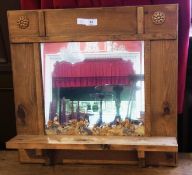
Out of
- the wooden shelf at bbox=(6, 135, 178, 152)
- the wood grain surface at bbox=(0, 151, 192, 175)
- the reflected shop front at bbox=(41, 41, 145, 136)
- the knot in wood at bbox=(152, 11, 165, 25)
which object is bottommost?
the wood grain surface at bbox=(0, 151, 192, 175)

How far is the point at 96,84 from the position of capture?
1.35 metres

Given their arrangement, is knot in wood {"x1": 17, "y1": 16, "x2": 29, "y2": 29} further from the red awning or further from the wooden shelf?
the wooden shelf

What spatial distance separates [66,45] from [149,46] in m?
0.35

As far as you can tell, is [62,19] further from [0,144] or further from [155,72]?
[0,144]

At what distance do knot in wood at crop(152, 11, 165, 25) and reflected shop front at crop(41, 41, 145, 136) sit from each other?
4.4 inches

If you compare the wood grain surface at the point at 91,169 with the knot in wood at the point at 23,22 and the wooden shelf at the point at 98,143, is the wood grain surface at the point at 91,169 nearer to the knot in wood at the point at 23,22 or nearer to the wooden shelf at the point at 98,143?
the wooden shelf at the point at 98,143

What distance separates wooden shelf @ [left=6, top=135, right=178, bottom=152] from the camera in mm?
1218

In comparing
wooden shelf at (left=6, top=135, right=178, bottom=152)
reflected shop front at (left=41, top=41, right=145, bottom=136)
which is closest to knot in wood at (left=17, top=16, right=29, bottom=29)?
reflected shop front at (left=41, top=41, right=145, bottom=136)

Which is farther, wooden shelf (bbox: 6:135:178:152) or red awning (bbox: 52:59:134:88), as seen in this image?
red awning (bbox: 52:59:134:88)

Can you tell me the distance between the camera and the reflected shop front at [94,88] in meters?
1.31

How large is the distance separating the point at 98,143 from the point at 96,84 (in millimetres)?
256

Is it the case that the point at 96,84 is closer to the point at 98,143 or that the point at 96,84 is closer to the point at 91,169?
the point at 98,143

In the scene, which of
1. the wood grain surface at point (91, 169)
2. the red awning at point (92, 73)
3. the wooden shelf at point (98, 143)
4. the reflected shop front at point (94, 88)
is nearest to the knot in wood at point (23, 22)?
the reflected shop front at point (94, 88)

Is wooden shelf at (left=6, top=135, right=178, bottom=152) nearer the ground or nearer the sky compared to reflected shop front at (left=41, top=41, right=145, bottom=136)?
nearer the ground
